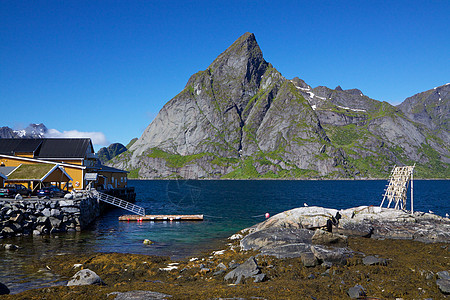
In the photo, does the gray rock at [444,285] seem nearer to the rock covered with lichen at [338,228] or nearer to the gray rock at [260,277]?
the gray rock at [260,277]

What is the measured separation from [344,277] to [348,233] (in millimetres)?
16689

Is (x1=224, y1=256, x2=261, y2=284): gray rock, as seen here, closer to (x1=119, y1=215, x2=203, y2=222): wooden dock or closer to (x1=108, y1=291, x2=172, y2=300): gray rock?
(x1=108, y1=291, x2=172, y2=300): gray rock

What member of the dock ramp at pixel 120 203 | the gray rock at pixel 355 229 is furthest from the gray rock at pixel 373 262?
the dock ramp at pixel 120 203

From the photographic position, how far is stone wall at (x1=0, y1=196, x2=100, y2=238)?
38000 mm

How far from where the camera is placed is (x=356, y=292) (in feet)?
45.9

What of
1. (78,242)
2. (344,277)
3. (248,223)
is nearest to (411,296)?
(344,277)

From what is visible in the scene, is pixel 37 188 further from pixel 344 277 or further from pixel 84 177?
pixel 344 277

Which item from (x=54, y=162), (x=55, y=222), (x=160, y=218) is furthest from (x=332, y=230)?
(x=54, y=162)

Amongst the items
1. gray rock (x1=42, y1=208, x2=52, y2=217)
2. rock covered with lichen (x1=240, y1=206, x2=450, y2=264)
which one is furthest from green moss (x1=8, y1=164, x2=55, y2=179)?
rock covered with lichen (x1=240, y1=206, x2=450, y2=264)

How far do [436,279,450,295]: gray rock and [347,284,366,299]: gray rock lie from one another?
12.4 feet

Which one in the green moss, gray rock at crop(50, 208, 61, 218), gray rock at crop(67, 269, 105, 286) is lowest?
gray rock at crop(67, 269, 105, 286)

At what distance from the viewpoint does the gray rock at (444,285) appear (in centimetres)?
1462

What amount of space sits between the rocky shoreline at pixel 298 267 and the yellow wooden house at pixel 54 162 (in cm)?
2960

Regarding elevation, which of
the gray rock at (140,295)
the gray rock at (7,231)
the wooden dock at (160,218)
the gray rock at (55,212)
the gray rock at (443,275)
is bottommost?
the wooden dock at (160,218)
